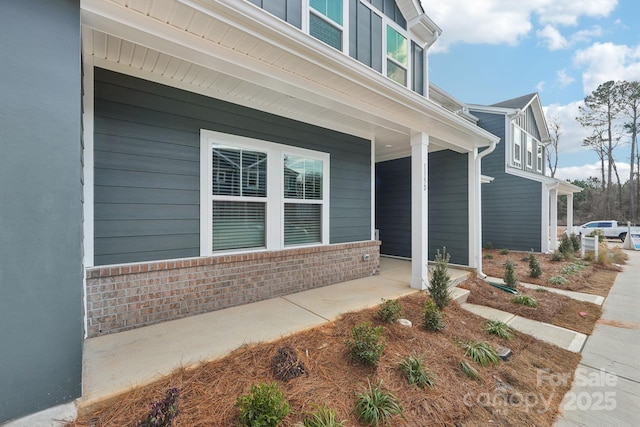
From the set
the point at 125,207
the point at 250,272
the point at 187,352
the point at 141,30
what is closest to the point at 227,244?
the point at 250,272

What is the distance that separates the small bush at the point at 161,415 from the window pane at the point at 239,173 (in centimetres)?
251

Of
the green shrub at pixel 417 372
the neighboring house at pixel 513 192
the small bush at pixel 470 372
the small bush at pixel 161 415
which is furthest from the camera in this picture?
the neighboring house at pixel 513 192

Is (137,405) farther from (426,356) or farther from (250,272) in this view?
(426,356)

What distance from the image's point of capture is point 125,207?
9.82ft

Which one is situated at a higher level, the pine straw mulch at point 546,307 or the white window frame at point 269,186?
the white window frame at point 269,186

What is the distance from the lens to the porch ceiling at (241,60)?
2.10 m

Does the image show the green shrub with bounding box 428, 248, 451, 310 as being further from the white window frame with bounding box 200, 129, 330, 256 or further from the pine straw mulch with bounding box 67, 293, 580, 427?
the white window frame with bounding box 200, 129, 330, 256

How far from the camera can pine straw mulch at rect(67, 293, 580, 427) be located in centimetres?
189

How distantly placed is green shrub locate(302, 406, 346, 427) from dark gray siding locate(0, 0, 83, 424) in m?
1.60

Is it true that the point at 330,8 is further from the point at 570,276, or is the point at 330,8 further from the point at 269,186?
the point at 570,276

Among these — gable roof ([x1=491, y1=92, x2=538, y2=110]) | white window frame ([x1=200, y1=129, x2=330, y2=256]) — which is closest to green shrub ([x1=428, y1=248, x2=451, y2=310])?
white window frame ([x1=200, y1=129, x2=330, y2=256])

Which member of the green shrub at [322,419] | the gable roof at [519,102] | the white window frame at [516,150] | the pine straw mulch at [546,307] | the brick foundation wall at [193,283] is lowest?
the pine straw mulch at [546,307]

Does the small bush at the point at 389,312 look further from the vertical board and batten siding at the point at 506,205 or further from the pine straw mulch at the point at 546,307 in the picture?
the vertical board and batten siding at the point at 506,205

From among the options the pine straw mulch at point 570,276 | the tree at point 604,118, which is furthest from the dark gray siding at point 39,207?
the tree at point 604,118
